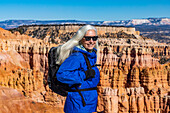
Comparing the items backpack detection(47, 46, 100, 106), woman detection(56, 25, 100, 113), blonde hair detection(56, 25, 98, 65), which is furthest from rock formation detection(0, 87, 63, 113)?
woman detection(56, 25, 100, 113)

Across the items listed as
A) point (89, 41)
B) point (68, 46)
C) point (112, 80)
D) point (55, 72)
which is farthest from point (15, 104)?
point (112, 80)

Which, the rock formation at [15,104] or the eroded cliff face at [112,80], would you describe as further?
the eroded cliff face at [112,80]

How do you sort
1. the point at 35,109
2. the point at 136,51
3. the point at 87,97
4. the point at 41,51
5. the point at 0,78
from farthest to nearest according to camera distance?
the point at 136,51, the point at 41,51, the point at 0,78, the point at 35,109, the point at 87,97

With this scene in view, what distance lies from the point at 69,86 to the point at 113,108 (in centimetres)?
1861

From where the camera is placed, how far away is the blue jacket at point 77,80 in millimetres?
6301

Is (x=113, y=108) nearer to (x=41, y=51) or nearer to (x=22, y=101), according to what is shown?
(x=22, y=101)

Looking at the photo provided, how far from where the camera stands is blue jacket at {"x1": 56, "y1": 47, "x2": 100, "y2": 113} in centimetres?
630

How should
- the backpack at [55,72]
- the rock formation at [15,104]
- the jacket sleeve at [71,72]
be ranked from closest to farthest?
the jacket sleeve at [71,72]
the backpack at [55,72]
the rock formation at [15,104]

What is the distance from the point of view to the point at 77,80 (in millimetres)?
6281

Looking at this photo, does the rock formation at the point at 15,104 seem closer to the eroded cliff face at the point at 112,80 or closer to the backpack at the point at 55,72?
the backpack at the point at 55,72

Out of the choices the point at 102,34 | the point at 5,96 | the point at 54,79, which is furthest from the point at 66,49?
the point at 102,34

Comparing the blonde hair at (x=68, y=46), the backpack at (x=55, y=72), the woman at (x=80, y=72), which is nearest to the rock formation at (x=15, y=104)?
the backpack at (x=55, y=72)

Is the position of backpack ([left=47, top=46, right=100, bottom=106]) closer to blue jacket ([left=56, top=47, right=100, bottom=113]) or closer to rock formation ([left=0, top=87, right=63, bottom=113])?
blue jacket ([left=56, top=47, right=100, bottom=113])

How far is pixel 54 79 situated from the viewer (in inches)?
262
